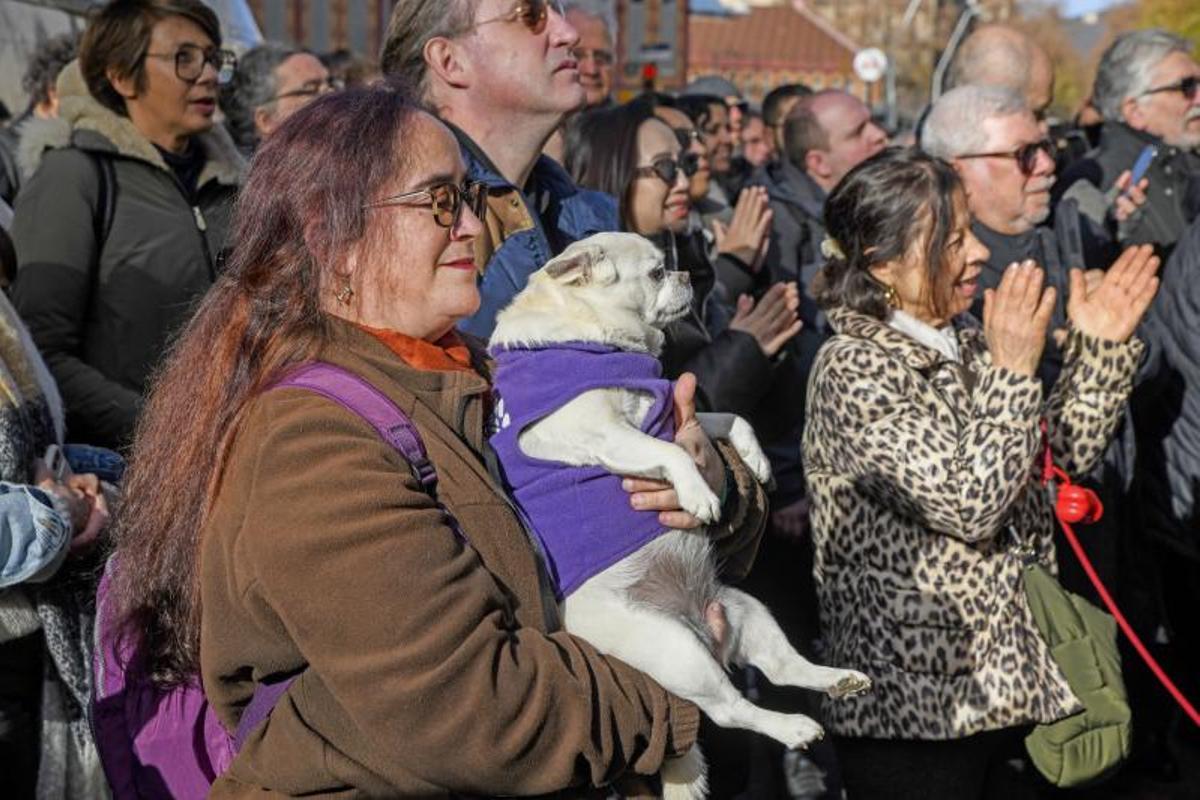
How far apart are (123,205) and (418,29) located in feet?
4.42

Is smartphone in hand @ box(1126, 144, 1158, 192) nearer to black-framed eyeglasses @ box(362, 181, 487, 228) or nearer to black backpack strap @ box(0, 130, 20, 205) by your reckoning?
black backpack strap @ box(0, 130, 20, 205)

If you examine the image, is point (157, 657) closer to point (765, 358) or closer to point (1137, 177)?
point (765, 358)

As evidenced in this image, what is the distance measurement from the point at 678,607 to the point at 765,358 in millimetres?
2281

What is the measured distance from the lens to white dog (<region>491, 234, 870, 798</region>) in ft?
8.71

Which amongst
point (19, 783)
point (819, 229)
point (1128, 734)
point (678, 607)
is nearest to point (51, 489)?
point (19, 783)

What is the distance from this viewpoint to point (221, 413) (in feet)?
7.76

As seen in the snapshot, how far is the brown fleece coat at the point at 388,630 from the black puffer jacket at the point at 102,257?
2007mm

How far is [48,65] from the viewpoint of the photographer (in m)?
6.74

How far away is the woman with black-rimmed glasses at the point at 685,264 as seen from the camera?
16.0 ft

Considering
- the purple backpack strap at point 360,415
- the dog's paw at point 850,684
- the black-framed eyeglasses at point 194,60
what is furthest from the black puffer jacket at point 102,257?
the dog's paw at point 850,684

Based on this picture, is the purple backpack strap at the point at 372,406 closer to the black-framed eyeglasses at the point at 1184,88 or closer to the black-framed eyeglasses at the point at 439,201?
the black-framed eyeglasses at the point at 439,201

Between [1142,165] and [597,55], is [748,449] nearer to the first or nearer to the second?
[597,55]

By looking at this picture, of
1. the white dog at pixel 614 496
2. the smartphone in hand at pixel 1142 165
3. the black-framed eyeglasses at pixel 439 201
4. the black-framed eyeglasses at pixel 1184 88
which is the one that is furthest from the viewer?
the black-framed eyeglasses at pixel 1184 88

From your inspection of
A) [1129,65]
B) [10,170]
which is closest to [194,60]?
[10,170]
